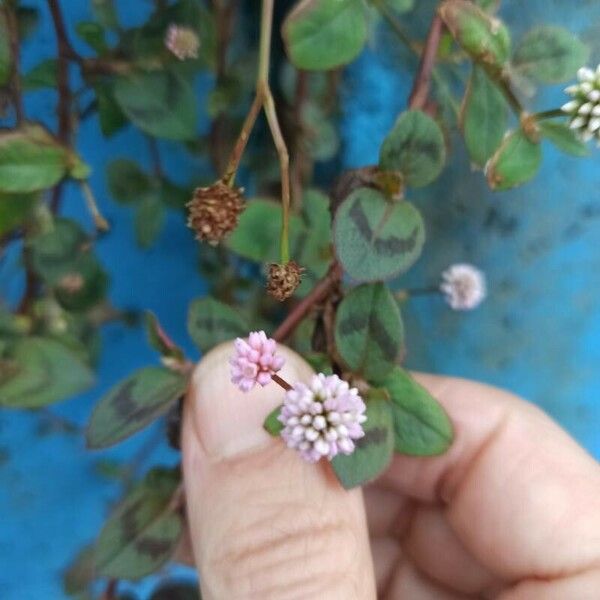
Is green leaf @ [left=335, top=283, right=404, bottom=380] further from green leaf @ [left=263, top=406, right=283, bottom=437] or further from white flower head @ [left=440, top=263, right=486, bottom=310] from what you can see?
white flower head @ [left=440, top=263, right=486, bottom=310]

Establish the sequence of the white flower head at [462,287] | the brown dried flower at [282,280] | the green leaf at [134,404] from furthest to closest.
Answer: the white flower head at [462,287] → the green leaf at [134,404] → the brown dried flower at [282,280]

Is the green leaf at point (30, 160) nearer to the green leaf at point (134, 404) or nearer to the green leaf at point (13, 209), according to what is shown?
the green leaf at point (13, 209)

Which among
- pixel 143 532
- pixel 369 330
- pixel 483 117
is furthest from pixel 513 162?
pixel 143 532

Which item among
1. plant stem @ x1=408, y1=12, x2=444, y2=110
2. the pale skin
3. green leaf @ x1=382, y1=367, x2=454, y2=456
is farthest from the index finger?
plant stem @ x1=408, y1=12, x2=444, y2=110

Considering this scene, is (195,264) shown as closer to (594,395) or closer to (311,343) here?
(311,343)

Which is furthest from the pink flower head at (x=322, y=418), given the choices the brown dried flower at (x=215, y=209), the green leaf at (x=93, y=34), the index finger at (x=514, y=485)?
the green leaf at (x=93, y=34)

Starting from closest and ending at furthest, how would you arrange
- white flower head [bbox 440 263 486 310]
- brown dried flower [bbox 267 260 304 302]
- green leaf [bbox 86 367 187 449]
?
brown dried flower [bbox 267 260 304 302] < green leaf [bbox 86 367 187 449] < white flower head [bbox 440 263 486 310]
